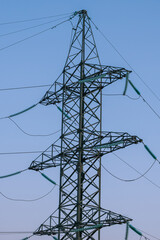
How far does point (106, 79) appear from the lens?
2936 cm

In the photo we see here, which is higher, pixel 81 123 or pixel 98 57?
pixel 98 57

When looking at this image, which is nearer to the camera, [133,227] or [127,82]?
[133,227]

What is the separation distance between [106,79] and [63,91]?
316 centimetres

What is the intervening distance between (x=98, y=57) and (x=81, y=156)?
6.78 m

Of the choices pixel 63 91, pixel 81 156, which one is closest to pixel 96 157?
pixel 81 156

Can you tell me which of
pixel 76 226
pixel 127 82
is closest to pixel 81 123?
pixel 127 82

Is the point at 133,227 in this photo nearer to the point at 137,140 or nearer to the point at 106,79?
the point at 137,140

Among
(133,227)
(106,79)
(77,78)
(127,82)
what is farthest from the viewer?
(77,78)

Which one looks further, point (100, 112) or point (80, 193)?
point (100, 112)

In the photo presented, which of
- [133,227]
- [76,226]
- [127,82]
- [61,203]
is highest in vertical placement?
[127,82]

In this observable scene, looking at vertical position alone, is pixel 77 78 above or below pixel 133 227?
above

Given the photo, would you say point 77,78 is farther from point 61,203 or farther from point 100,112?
point 61,203

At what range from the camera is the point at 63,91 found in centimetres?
3111

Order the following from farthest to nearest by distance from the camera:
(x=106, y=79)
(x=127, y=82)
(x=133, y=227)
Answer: (x=106, y=79) → (x=127, y=82) → (x=133, y=227)
